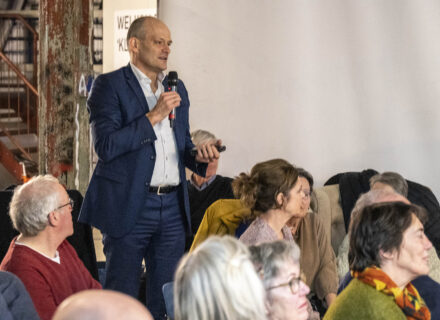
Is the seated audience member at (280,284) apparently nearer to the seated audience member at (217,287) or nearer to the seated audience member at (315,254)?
the seated audience member at (217,287)

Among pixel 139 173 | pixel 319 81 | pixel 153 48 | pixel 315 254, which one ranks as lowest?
pixel 315 254

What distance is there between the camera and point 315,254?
3.49m

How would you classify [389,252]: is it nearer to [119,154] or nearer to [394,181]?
[119,154]

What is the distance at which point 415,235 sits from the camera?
2.27 m

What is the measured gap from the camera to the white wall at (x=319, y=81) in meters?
4.41

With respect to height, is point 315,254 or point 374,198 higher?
point 374,198

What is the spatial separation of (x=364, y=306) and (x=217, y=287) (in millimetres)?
752

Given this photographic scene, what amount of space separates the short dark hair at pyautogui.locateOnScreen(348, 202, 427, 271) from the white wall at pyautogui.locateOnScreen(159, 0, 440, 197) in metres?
2.22

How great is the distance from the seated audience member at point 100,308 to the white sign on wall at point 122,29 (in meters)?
4.46

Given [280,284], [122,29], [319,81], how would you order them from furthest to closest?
[122,29], [319,81], [280,284]

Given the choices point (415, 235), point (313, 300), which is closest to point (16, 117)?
point (313, 300)

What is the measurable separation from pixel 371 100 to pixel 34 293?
2.63 meters

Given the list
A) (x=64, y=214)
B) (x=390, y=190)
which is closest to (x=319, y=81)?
(x=390, y=190)

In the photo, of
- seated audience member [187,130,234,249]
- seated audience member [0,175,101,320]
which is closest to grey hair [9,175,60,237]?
seated audience member [0,175,101,320]
